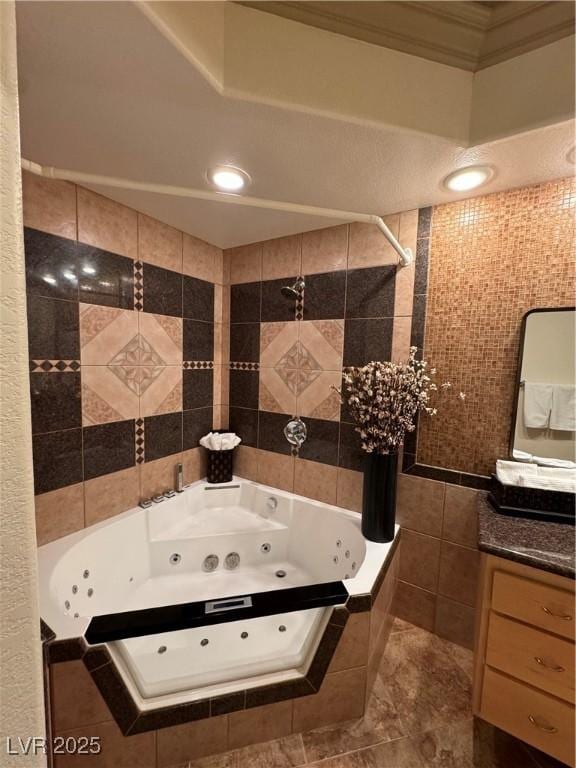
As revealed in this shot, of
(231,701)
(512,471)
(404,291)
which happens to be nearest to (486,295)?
(404,291)

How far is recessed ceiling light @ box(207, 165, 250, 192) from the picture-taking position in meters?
1.25

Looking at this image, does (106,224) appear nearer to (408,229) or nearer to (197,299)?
(197,299)

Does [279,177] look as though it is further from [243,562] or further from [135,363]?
[243,562]

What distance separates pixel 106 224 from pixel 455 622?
2694 millimetres

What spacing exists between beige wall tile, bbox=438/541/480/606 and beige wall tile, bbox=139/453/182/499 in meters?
1.62

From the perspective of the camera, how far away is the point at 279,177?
4.26ft

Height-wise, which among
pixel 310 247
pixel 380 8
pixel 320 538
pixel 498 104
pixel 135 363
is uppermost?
pixel 380 8

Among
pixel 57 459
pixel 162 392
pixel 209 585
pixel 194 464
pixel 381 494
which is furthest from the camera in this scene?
pixel 194 464

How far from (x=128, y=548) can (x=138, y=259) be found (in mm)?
1573

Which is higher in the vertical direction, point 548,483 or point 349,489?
point 548,483

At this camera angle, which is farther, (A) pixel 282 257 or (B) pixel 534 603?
(A) pixel 282 257

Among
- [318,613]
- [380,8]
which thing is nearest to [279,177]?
[380,8]

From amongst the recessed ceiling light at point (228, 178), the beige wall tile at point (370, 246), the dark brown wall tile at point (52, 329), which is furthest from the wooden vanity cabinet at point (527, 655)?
the dark brown wall tile at point (52, 329)

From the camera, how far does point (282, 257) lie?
194 cm
